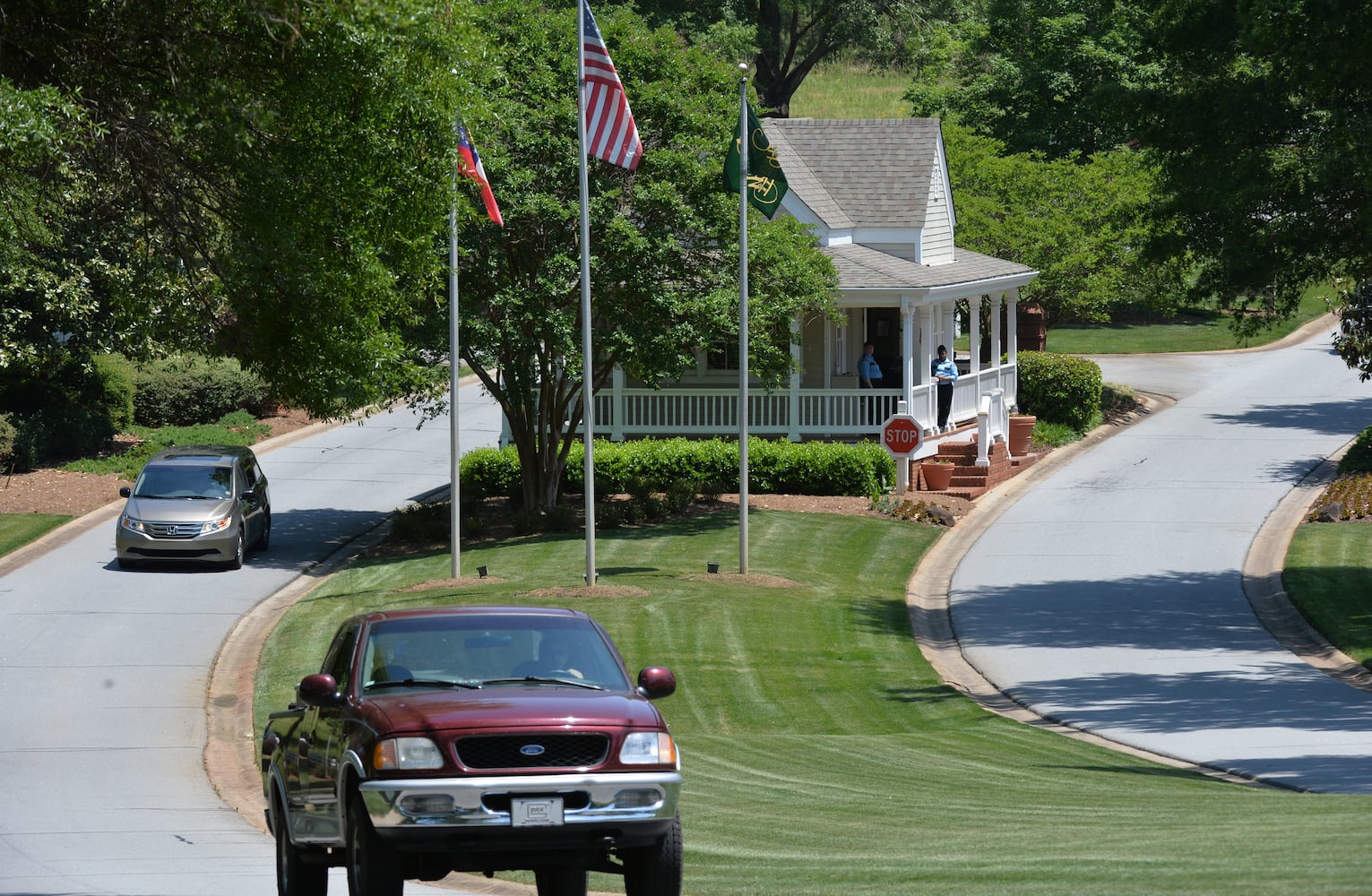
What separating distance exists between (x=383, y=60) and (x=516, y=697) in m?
5.11

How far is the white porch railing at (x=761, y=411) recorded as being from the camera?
3388cm

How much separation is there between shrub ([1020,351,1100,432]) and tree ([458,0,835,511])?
13.5 metres

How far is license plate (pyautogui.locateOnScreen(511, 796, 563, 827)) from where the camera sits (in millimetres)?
8141

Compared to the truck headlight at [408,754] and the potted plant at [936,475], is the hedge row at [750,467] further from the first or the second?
the truck headlight at [408,754]

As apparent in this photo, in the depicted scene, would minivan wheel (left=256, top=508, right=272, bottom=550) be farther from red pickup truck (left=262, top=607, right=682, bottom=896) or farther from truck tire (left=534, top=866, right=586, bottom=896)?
truck tire (left=534, top=866, right=586, bottom=896)

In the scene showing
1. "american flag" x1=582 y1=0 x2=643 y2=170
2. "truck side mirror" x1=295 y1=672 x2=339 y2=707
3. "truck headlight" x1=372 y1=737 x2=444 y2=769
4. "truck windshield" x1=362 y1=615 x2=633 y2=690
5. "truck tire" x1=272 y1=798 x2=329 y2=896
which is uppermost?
"american flag" x1=582 y1=0 x2=643 y2=170

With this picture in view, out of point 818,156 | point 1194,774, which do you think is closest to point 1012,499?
point 818,156

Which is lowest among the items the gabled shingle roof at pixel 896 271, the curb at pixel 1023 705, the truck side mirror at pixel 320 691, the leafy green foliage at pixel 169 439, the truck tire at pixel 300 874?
the curb at pixel 1023 705

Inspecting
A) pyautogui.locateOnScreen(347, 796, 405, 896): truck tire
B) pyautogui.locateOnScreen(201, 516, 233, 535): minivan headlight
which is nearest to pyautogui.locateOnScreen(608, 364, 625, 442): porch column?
pyautogui.locateOnScreen(201, 516, 233, 535): minivan headlight

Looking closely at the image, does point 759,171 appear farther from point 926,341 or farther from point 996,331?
point 996,331

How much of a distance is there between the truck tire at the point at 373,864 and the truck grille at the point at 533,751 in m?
0.56

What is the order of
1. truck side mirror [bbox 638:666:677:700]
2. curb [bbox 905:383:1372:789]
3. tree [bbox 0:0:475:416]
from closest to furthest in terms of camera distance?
truck side mirror [bbox 638:666:677:700]
tree [bbox 0:0:475:416]
curb [bbox 905:383:1372:789]

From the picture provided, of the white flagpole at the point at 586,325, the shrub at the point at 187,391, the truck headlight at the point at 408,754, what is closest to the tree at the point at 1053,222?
the shrub at the point at 187,391

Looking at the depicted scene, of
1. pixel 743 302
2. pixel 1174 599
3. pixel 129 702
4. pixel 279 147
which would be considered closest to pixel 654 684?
pixel 279 147
